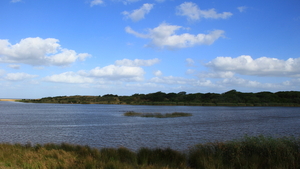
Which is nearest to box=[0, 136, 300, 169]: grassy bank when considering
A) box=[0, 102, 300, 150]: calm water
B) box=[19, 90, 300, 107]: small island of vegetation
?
box=[0, 102, 300, 150]: calm water

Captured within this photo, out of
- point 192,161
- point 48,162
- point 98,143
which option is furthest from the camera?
point 98,143

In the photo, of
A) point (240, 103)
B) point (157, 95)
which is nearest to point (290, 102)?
point (240, 103)

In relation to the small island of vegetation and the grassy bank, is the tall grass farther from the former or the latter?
the small island of vegetation

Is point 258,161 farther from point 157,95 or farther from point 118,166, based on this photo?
point 157,95

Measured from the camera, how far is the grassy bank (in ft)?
33.0

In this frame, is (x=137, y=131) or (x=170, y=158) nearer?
(x=170, y=158)

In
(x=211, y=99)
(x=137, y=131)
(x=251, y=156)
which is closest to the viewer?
(x=251, y=156)

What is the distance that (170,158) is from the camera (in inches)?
492

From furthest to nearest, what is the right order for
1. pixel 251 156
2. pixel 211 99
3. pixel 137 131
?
1. pixel 211 99
2. pixel 137 131
3. pixel 251 156

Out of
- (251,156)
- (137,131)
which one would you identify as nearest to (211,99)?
(137,131)

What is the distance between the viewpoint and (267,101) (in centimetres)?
11662

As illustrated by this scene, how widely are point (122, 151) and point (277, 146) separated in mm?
8579

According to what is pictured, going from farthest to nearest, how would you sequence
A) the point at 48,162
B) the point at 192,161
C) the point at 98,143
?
the point at 98,143 → the point at 192,161 → the point at 48,162

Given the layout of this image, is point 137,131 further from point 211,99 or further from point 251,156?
point 211,99
